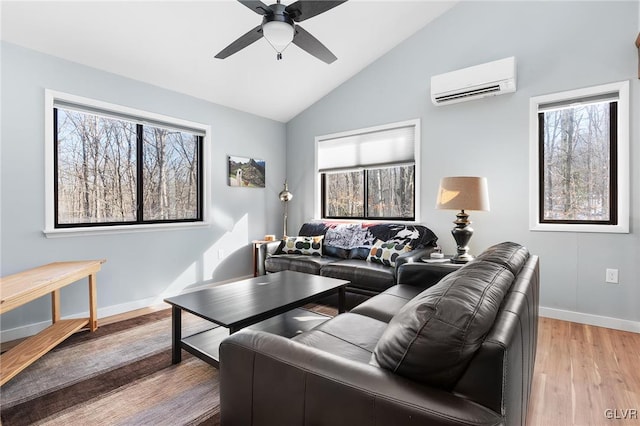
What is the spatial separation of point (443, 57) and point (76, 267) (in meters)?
4.13

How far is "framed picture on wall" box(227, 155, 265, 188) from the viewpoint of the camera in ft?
13.9

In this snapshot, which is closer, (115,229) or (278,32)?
(278,32)

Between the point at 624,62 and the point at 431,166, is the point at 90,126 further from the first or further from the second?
the point at 624,62

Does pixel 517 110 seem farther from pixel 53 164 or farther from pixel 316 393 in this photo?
pixel 53 164

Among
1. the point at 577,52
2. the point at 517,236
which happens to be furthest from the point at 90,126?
the point at 577,52

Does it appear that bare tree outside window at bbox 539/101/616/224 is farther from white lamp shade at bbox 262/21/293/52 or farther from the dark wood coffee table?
white lamp shade at bbox 262/21/293/52

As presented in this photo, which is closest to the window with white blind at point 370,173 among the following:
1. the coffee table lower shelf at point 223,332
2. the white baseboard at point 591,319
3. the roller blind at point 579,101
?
the roller blind at point 579,101

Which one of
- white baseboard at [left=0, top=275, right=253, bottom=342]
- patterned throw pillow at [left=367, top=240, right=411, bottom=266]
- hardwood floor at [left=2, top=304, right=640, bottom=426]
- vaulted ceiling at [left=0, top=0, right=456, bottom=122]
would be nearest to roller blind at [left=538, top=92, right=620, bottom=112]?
vaulted ceiling at [left=0, top=0, right=456, bottom=122]

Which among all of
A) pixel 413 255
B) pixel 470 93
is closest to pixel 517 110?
pixel 470 93

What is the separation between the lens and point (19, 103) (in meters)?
2.60

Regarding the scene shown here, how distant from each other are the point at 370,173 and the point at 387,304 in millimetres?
2532

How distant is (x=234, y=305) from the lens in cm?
209

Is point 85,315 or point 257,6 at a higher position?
point 257,6

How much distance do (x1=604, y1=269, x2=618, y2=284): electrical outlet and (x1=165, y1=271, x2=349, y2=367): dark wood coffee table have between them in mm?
2323
